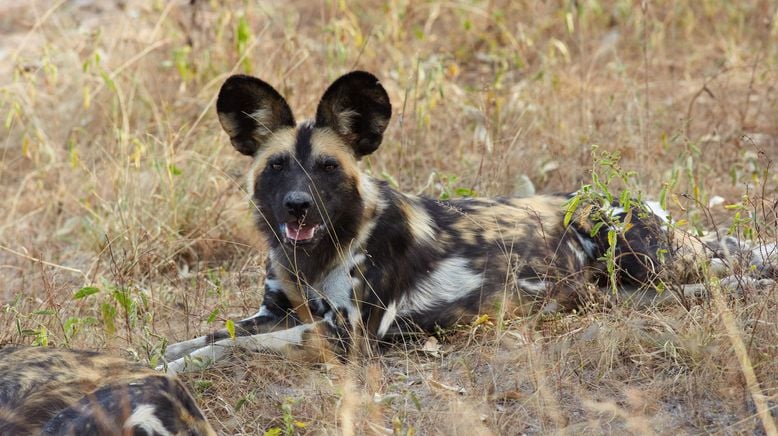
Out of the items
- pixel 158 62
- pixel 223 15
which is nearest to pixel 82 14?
pixel 158 62

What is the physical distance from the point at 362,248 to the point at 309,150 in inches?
15.1

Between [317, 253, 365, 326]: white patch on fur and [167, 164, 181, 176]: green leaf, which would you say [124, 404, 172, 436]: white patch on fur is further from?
[167, 164, 181, 176]: green leaf

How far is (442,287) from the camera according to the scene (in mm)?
3820

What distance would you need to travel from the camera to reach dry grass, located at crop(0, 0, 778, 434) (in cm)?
308

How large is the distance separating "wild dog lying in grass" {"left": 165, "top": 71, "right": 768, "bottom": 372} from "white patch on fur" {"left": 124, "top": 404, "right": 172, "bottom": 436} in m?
1.17

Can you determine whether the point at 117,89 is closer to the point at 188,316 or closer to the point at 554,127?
the point at 188,316

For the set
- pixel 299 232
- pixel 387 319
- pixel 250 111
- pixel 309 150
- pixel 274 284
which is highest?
pixel 250 111

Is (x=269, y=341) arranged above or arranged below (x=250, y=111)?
below

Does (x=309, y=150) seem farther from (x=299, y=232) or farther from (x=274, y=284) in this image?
(x=274, y=284)

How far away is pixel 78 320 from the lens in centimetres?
358

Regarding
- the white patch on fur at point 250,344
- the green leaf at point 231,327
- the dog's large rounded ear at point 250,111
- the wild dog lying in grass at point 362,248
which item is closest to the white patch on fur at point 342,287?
the wild dog lying in grass at point 362,248

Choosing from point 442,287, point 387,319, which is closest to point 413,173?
point 442,287

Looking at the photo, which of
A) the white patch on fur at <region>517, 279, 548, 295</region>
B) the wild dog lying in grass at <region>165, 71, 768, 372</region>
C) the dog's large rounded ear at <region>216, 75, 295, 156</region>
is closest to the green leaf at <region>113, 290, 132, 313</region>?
the wild dog lying in grass at <region>165, 71, 768, 372</region>

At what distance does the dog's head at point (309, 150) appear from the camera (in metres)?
3.67
